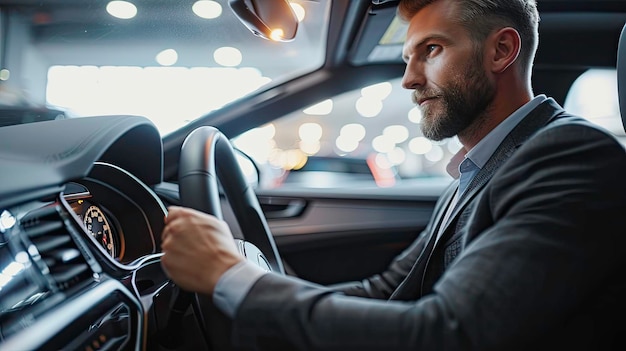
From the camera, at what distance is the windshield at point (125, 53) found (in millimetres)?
1692

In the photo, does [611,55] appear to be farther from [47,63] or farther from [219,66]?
[47,63]

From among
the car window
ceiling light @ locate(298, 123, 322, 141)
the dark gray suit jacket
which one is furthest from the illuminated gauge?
ceiling light @ locate(298, 123, 322, 141)

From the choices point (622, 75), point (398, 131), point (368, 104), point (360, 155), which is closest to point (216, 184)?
point (622, 75)

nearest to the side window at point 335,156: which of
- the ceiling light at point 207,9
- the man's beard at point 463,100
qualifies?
the man's beard at point 463,100

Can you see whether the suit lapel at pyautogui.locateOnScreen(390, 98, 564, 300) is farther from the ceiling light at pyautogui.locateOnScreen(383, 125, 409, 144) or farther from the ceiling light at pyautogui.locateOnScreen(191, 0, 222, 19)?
the ceiling light at pyautogui.locateOnScreen(383, 125, 409, 144)

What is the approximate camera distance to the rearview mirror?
56.1 inches

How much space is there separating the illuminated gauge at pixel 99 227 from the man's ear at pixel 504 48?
3.20ft

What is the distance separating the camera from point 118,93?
5.97 feet

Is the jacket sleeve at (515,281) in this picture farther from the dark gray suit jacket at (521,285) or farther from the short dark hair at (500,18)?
the short dark hair at (500,18)

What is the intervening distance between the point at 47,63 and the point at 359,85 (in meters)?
1.34

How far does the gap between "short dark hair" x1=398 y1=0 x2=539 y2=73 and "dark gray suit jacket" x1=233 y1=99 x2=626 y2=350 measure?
38 cm

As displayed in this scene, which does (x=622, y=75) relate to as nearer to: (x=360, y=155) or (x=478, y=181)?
(x=478, y=181)

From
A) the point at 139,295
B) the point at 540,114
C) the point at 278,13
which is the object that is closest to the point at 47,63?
the point at 278,13

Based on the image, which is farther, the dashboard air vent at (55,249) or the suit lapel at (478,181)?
the suit lapel at (478,181)
